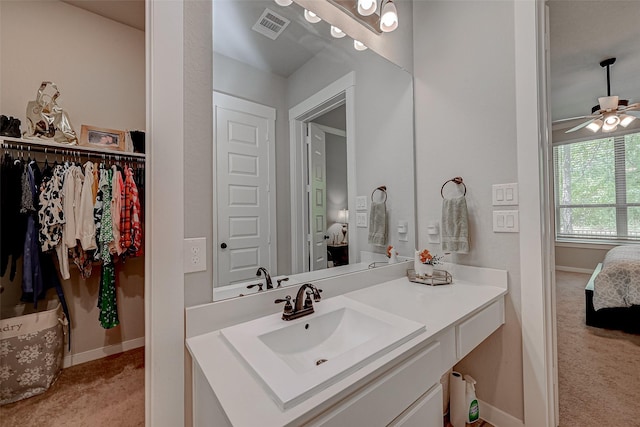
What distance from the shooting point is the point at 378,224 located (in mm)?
1770

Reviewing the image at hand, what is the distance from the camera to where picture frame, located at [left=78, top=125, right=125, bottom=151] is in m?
2.09

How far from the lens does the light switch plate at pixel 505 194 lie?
1447mm

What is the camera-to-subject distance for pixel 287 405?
604 millimetres

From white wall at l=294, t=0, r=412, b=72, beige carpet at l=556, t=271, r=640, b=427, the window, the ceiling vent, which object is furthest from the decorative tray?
the window

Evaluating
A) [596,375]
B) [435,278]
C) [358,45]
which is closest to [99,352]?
[435,278]

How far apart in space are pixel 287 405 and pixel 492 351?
4.78 feet

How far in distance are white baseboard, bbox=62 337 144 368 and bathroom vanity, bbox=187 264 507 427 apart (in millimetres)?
1916

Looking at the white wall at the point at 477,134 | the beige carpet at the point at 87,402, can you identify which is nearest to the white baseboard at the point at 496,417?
the white wall at the point at 477,134

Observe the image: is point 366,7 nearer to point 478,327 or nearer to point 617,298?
point 478,327

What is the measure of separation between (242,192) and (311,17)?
1021 mm

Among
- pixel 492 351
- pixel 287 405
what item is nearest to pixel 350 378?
pixel 287 405

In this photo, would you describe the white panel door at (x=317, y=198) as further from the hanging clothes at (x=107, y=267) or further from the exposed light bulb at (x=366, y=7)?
the hanging clothes at (x=107, y=267)

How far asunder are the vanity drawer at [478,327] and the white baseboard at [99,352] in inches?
104

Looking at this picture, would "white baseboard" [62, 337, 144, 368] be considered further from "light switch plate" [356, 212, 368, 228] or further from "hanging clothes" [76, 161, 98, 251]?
"light switch plate" [356, 212, 368, 228]
